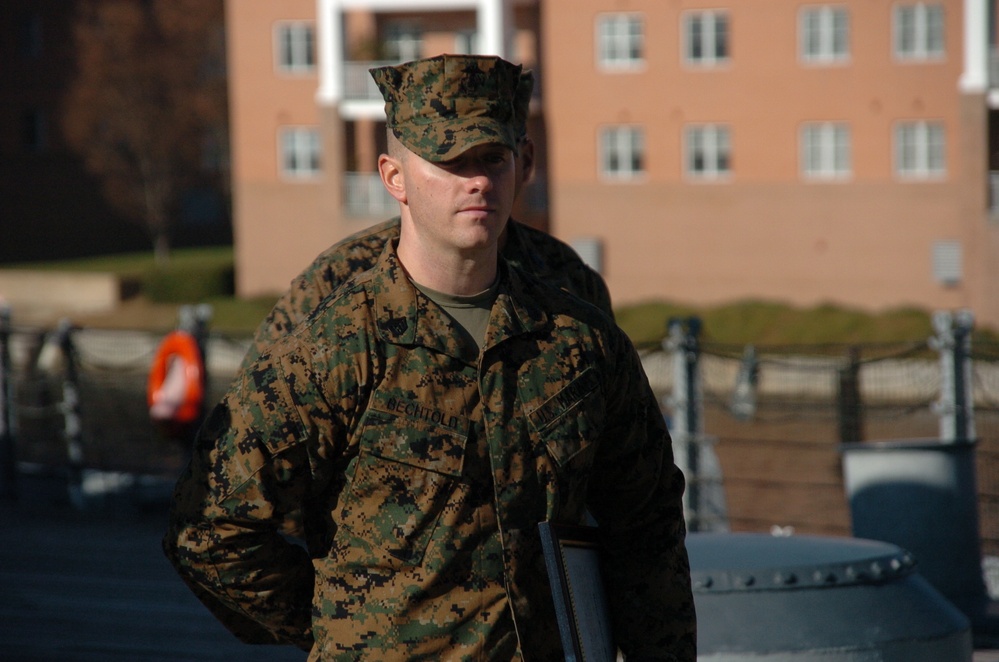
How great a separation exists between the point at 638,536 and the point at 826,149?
3283 cm

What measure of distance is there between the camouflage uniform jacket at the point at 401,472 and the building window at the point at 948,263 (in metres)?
31.7

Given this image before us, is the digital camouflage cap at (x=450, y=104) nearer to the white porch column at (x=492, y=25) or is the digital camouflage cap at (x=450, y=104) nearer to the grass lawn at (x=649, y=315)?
the grass lawn at (x=649, y=315)

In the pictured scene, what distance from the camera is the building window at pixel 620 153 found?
36.2 m

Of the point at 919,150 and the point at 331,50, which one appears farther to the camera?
the point at 331,50

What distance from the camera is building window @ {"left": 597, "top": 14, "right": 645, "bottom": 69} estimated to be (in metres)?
35.4

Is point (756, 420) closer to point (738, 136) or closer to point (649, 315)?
point (649, 315)

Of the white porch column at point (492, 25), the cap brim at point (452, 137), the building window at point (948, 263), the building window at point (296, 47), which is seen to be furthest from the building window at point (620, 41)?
the cap brim at point (452, 137)

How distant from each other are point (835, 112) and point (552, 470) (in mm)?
32995

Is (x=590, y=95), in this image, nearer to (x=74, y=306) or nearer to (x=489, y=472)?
(x=74, y=306)

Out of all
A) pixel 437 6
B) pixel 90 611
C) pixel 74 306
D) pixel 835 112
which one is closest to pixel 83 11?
pixel 74 306

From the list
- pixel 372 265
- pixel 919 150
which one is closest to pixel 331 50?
pixel 919 150

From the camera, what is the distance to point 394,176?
3.16m

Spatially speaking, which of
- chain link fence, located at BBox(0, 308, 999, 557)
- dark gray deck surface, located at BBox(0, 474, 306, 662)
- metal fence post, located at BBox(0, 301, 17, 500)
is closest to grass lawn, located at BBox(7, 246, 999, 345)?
chain link fence, located at BBox(0, 308, 999, 557)

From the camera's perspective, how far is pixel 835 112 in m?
34.7
